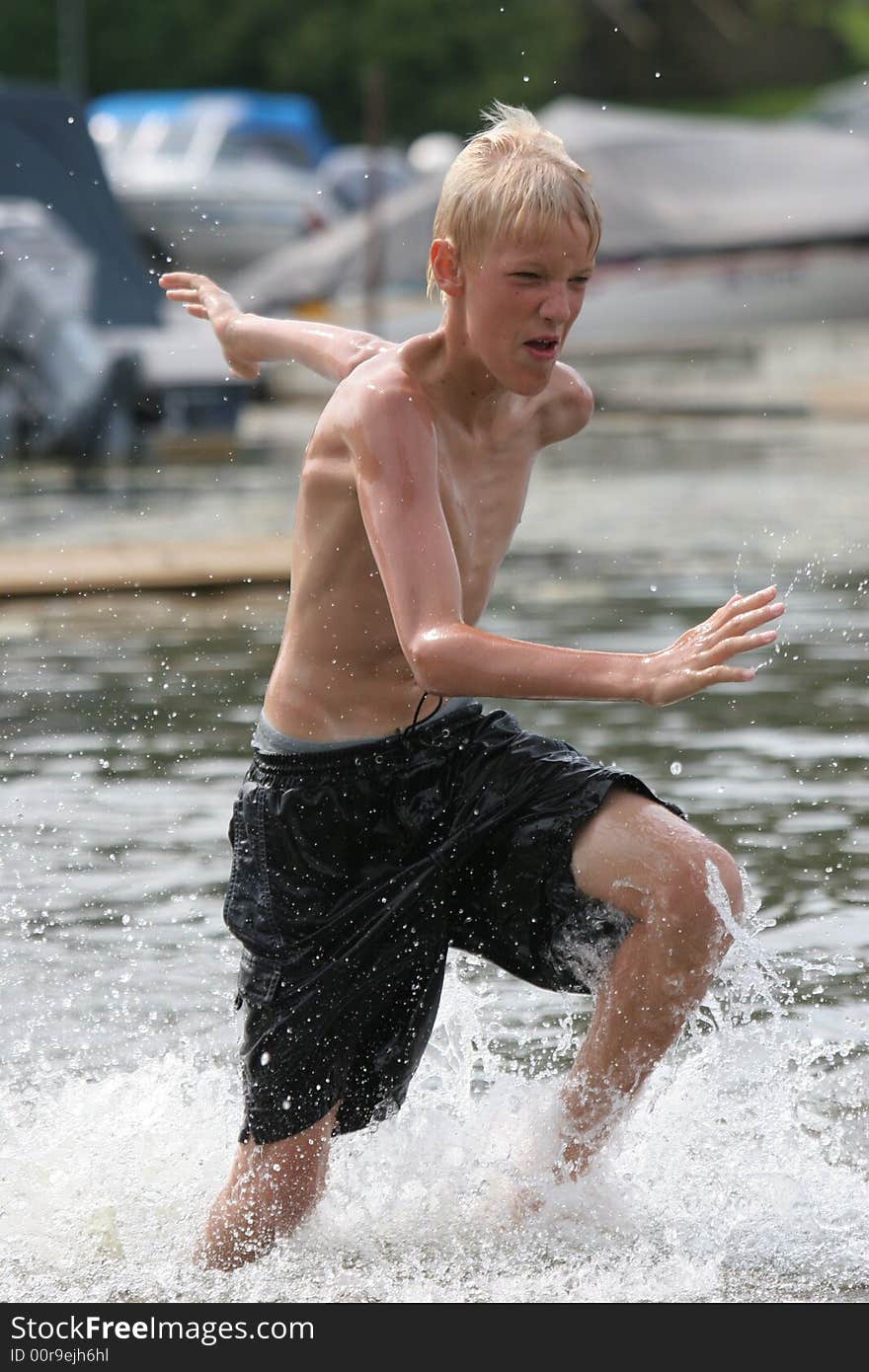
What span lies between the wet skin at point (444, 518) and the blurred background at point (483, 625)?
67 centimetres

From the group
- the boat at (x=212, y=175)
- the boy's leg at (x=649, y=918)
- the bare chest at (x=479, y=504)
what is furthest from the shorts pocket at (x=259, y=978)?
the boat at (x=212, y=175)

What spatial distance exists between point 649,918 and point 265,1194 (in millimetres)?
808

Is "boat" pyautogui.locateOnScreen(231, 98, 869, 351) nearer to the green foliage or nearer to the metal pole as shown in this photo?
the metal pole

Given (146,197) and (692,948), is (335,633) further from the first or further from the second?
(146,197)

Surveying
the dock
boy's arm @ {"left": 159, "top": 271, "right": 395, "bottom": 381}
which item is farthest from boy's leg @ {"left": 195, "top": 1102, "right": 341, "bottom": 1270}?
the dock

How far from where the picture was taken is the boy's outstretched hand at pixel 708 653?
11.0ft

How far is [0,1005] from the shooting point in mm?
5527

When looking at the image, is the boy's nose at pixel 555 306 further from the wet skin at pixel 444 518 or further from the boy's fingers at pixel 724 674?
the boy's fingers at pixel 724 674

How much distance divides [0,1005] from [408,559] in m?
2.24

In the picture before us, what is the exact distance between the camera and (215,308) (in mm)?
4652

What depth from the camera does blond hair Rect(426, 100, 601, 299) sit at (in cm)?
369

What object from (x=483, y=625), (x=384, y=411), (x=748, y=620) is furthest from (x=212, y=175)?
(x=748, y=620)

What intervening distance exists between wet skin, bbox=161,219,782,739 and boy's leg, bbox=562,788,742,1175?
33 cm
